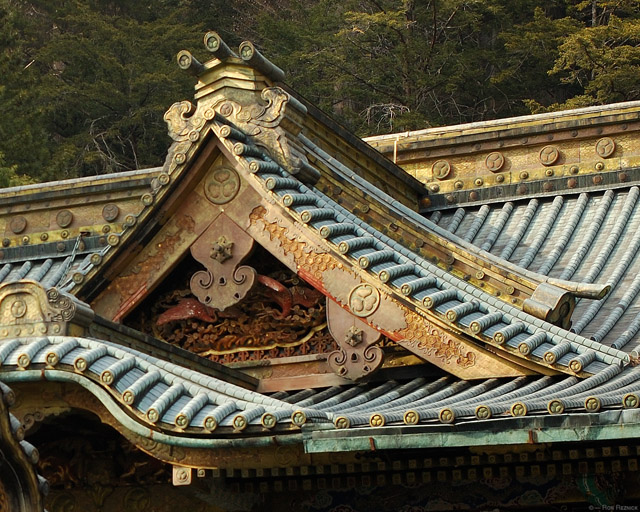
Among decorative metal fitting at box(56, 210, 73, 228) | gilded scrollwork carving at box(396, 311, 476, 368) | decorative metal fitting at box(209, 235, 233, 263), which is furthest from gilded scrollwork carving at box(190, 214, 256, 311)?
decorative metal fitting at box(56, 210, 73, 228)

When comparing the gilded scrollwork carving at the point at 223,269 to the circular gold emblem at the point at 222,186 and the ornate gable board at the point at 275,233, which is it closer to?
the ornate gable board at the point at 275,233

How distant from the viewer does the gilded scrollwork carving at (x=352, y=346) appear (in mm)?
7969

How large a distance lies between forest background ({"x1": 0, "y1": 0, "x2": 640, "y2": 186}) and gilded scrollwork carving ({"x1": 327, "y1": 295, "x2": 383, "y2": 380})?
18215 mm

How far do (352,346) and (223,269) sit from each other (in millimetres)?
1144

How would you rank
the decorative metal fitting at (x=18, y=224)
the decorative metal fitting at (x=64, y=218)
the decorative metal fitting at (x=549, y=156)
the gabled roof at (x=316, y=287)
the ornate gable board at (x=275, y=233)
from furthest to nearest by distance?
the decorative metal fitting at (x=18, y=224) → the decorative metal fitting at (x=64, y=218) → the decorative metal fitting at (x=549, y=156) → the ornate gable board at (x=275, y=233) → the gabled roof at (x=316, y=287)

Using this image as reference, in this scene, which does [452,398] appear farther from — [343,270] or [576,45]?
[576,45]

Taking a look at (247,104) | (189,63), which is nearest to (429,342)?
(247,104)

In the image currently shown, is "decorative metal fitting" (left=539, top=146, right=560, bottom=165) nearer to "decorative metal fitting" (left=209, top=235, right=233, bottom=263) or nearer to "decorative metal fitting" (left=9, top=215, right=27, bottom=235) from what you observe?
"decorative metal fitting" (left=209, top=235, right=233, bottom=263)

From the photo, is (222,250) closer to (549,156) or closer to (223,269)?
(223,269)

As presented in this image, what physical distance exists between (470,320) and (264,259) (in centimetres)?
179

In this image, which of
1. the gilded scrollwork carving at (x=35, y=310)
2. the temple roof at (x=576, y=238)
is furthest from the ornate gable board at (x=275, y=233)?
the gilded scrollwork carving at (x=35, y=310)

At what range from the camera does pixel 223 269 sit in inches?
337

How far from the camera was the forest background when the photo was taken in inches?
1064

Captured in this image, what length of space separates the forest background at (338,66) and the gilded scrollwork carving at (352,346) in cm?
1822
